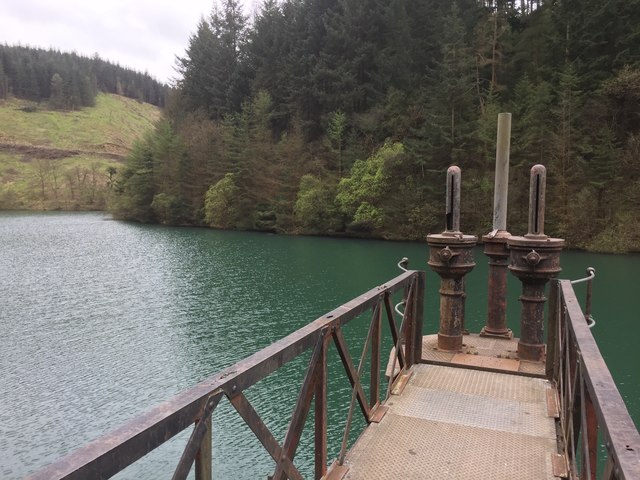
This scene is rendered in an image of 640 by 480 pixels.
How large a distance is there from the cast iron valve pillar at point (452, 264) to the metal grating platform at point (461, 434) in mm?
950

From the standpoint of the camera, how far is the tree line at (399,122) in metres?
32.3

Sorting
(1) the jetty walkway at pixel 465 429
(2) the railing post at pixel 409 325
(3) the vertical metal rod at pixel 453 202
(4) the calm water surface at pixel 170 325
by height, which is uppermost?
(3) the vertical metal rod at pixel 453 202

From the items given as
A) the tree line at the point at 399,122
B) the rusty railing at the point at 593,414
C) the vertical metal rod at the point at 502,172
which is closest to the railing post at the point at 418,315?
the rusty railing at the point at 593,414

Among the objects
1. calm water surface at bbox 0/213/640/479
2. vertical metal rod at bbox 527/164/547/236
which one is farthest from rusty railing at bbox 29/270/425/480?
calm water surface at bbox 0/213/640/479

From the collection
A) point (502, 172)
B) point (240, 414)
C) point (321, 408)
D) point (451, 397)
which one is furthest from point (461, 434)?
point (502, 172)

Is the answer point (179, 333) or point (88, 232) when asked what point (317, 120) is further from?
point (179, 333)

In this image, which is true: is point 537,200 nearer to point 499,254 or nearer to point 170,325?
point 499,254

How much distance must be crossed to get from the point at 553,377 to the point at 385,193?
34.4 m

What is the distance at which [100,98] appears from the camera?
5925 inches

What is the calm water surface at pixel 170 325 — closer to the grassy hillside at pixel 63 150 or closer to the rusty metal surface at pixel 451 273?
the rusty metal surface at pixel 451 273

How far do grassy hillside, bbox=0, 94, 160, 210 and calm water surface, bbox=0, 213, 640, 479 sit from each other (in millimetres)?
64295

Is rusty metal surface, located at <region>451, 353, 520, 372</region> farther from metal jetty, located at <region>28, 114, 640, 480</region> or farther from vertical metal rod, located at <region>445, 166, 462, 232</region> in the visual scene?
vertical metal rod, located at <region>445, 166, 462, 232</region>

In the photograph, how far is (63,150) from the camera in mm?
114812

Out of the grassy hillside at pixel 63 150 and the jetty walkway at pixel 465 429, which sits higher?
the grassy hillside at pixel 63 150
